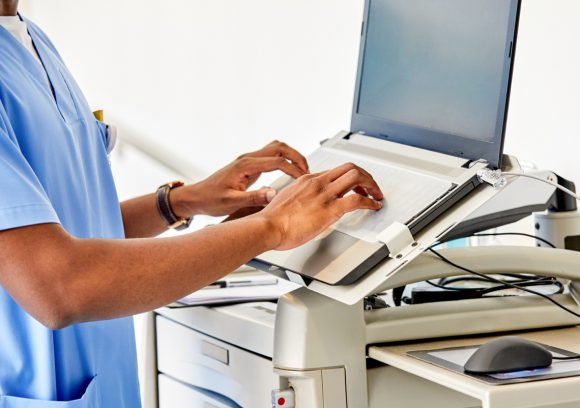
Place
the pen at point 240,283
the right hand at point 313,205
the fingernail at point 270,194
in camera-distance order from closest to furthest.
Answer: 1. the right hand at point 313,205
2. the fingernail at point 270,194
3. the pen at point 240,283

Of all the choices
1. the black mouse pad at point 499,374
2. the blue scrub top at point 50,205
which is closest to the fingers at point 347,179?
the black mouse pad at point 499,374

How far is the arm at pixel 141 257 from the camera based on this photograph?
3.02ft

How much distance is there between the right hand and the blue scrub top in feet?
A: 0.82

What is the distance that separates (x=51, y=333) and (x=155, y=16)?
197 centimetres

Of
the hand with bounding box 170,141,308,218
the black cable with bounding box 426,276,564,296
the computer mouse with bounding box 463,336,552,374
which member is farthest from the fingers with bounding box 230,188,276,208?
the computer mouse with bounding box 463,336,552,374

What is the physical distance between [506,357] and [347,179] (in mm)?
271

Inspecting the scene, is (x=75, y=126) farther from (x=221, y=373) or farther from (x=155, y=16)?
(x=155, y=16)

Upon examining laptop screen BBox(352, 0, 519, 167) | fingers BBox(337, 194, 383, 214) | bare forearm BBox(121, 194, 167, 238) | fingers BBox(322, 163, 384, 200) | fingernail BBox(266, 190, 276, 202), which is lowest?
bare forearm BBox(121, 194, 167, 238)

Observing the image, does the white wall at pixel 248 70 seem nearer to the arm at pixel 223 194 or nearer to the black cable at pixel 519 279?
the black cable at pixel 519 279

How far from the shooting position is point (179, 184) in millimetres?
1436

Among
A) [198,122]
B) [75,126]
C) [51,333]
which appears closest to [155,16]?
[198,122]

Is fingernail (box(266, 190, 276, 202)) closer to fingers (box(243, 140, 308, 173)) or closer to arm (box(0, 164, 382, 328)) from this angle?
fingers (box(243, 140, 308, 173))

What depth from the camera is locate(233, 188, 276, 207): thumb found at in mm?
1264

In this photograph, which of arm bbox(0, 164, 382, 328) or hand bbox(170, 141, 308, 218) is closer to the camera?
arm bbox(0, 164, 382, 328)
